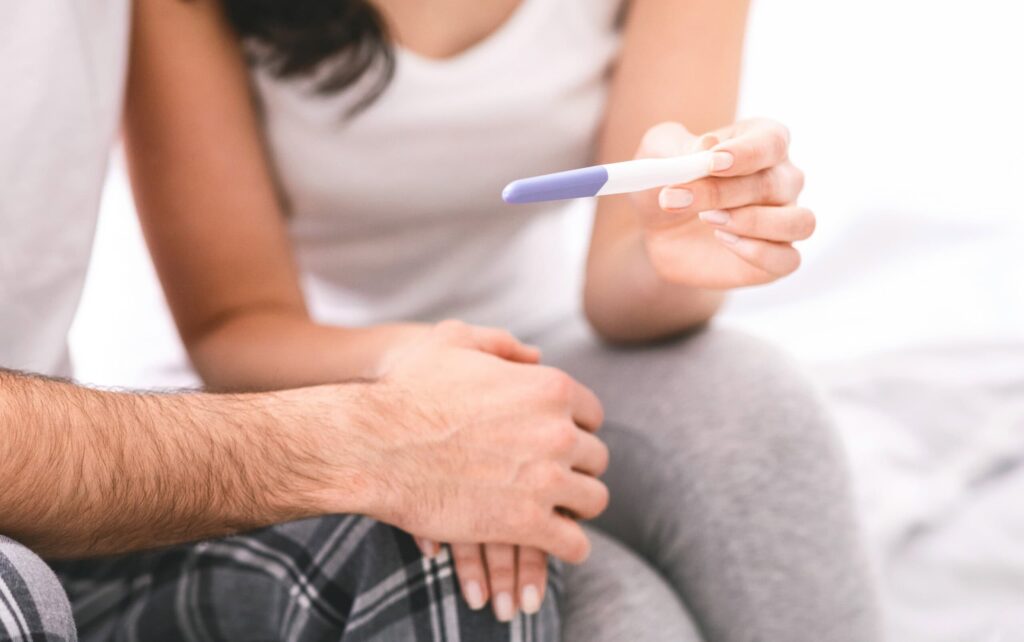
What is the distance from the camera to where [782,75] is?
116cm

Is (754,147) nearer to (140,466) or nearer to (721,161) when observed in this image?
(721,161)

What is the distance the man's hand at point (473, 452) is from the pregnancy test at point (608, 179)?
0.45 feet

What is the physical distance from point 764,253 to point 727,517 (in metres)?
0.18

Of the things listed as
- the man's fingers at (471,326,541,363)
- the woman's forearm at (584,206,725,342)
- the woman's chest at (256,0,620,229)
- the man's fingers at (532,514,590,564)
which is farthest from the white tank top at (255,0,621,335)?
the man's fingers at (532,514,590,564)

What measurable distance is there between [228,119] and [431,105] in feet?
0.47

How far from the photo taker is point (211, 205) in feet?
2.35

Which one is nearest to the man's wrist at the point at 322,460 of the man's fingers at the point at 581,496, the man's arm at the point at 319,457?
the man's arm at the point at 319,457

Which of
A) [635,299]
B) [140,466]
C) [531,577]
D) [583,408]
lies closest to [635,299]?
[635,299]

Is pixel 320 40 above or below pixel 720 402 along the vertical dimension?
above

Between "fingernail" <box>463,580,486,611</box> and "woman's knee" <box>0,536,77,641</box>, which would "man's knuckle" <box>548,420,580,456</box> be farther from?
"woman's knee" <box>0,536,77,641</box>

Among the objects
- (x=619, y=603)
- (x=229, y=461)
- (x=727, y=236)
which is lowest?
(x=619, y=603)

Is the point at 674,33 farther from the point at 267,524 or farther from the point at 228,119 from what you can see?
the point at 267,524

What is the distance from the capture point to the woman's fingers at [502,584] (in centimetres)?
53

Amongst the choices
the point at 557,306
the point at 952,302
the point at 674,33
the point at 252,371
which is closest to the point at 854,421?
the point at 952,302
